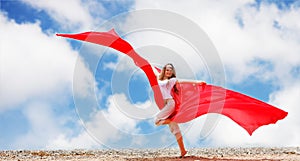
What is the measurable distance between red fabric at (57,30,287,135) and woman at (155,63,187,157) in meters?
0.19

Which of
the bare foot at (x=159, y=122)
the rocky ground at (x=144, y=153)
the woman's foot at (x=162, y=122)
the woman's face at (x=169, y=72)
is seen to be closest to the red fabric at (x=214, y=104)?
the woman's foot at (x=162, y=122)

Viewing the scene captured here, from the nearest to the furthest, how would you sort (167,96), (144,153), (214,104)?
1. (167,96)
2. (214,104)
3. (144,153)

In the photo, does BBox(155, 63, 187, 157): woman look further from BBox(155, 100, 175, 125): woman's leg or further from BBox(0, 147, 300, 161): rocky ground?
BBox(0, 147, 300, 161): rocky ground

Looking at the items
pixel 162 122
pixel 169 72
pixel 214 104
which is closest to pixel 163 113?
pixel 162 122

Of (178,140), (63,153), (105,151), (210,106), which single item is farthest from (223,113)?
(63,153)

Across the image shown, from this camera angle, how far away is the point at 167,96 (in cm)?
1023

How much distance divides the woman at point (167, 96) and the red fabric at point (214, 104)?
19 cm

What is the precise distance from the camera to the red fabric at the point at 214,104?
1054 centimetres

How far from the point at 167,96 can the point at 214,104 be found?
58.8 inches

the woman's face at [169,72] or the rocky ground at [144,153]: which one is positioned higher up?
the woman's face at [169,72]

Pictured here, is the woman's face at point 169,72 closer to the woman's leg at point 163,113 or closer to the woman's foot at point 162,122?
the woman's leg at point 163,113

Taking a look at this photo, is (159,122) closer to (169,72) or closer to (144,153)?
(169,72)

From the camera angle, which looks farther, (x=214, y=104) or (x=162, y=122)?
(x=214, y=104)

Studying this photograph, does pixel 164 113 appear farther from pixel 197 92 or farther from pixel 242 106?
pixel 242 106
